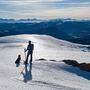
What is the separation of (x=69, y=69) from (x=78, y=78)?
3192 mm

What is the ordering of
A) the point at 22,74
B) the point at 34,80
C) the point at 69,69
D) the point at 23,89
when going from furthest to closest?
the point at 69,69 → the point at 22,74 → the point at 34,80 → the point at 23,89

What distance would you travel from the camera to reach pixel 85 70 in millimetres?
30781

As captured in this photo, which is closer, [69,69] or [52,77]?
[52,77]

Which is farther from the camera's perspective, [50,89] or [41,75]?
[41,75]

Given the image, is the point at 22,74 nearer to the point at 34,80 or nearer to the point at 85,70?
the point at 34,80

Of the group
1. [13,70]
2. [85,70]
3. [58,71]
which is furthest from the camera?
[85,70]

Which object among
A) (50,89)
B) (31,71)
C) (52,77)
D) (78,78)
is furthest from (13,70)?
(50,89)

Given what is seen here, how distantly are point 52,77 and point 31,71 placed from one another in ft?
6.75

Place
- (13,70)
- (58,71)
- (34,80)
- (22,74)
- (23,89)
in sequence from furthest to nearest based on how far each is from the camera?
(58,71) → (13,70) → (22,74) → (34,80) → (23,89)

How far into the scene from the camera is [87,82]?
25.1 meters

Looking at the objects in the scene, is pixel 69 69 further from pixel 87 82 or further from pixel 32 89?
pixel 32 89

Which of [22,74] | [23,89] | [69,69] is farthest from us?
[69,69]

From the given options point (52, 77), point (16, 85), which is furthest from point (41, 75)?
point (16, 85)

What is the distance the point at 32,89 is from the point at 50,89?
110 cm
